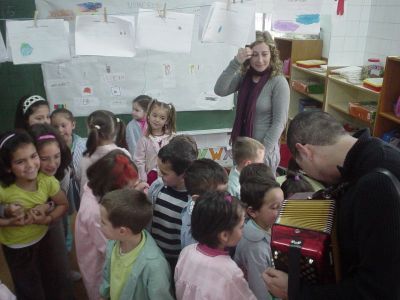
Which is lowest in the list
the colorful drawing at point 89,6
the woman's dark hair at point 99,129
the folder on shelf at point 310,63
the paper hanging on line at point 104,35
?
the woman's dark hair at point 99,129

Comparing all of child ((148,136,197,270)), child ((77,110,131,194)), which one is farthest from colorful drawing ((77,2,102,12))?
child ((148,136,197,270))

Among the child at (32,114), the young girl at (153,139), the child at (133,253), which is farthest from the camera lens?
the young girl at (153,139)

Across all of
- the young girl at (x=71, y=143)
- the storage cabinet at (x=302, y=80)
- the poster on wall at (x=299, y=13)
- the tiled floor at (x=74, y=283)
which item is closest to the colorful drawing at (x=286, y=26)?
the poster on wall at (x=299, y=13)

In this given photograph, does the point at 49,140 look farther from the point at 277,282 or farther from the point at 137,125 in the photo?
the point at 277,282

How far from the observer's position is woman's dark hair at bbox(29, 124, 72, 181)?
6.80 ft

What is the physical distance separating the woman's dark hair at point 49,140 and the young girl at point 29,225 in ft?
0.51

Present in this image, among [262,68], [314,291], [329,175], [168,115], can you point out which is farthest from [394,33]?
[314,291]

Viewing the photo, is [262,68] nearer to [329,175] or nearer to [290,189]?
[290,189]

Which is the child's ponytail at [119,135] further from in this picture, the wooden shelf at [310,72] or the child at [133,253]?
the wooden shelf at [310,72]

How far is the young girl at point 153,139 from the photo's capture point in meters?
2.69

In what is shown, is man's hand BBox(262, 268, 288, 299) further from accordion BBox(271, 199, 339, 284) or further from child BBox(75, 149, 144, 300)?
child BBox(75, 149, 144, 300)

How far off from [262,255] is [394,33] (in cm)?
317

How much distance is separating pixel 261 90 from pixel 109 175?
1.32 meters

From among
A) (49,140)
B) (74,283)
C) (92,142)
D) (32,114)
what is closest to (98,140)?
(92,142)
